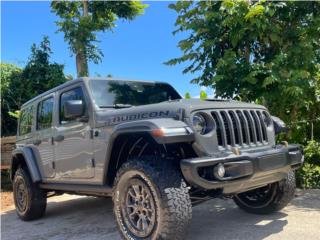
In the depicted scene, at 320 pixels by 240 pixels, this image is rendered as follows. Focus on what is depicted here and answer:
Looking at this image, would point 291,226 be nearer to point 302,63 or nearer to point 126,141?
point 126,141

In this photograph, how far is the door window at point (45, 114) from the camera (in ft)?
19.6

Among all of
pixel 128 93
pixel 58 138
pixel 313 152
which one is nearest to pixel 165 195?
pixel 128 93

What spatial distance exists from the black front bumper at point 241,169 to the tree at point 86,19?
29.4 ft

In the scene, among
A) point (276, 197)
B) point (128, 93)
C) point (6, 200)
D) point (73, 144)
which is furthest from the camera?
point (6, 200)

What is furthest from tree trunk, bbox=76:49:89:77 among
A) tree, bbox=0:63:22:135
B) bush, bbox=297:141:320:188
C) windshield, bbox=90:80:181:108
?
bush, bbox=297:141:320:188

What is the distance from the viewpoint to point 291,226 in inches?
176

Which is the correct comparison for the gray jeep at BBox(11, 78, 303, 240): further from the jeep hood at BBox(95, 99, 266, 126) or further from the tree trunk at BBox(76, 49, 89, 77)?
the tree trunk at BBox(76, 49, 89, 77)

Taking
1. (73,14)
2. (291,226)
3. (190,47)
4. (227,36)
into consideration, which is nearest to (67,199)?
(190,47)

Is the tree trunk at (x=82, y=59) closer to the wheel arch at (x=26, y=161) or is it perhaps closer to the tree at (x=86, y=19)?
the tree at (x=86, y=19)

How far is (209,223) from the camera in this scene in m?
4.90

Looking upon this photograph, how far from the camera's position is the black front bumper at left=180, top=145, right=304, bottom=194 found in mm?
3527

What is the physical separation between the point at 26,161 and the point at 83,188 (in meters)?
1.74

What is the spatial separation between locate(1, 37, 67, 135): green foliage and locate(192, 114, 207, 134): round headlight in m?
9.42

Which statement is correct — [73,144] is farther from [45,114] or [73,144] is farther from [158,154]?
[158,154]
